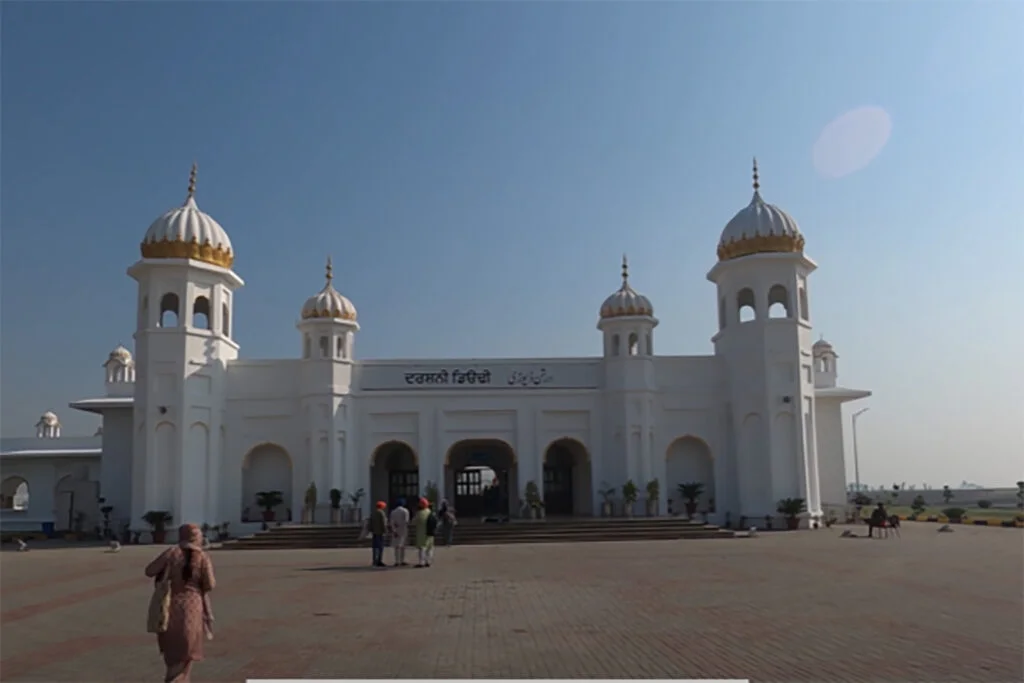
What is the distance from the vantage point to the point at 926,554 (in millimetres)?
17844

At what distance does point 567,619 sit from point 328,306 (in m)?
19.7

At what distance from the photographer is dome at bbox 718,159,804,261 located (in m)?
28.4

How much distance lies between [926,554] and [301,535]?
609 inches

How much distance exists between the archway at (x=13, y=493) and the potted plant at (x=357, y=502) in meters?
16.2

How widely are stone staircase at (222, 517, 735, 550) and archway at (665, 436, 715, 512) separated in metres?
3.48

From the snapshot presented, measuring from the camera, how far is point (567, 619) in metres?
10.4

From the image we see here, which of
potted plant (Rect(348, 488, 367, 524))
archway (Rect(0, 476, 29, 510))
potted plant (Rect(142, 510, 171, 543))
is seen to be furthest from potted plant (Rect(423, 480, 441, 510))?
archway (Rect(0, 476, 29, 510))

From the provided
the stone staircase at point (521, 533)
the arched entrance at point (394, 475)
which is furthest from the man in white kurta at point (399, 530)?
the arched entrance at point (394, 475)

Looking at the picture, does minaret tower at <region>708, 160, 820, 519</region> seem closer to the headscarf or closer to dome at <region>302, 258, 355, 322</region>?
dome at <region>302, 258, 355, 322</region>

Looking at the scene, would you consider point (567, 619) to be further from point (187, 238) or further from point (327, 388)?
point (187, 238)

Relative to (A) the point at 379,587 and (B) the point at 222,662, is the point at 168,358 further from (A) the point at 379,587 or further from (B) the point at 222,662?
(B) the point at 222,662

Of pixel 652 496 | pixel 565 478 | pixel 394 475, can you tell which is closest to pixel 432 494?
pixel 394 475

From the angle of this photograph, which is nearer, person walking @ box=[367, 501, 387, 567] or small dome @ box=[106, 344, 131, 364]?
person walking @ box=[367, 501, 387, 567]

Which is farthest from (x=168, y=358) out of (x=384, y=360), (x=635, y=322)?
(x=635, y=322)
